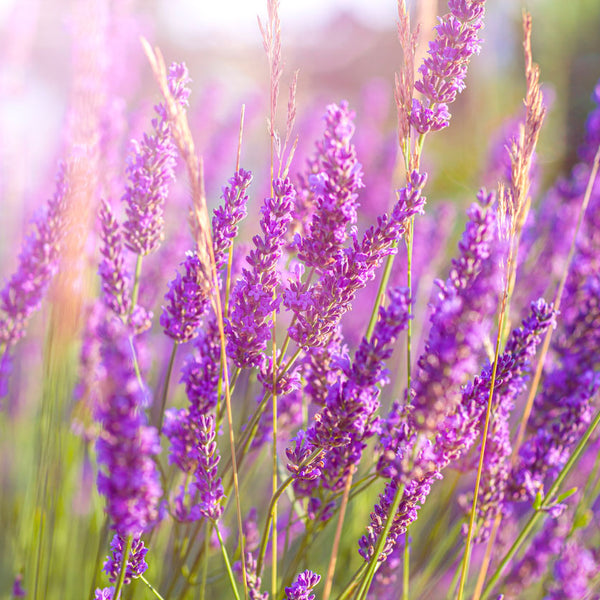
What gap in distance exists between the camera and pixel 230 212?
2.45ft

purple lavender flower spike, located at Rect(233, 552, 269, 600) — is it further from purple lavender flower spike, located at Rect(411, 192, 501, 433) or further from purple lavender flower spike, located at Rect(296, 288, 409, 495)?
purple lavender flower spike, located at Rect(411, 192, 501, 433)

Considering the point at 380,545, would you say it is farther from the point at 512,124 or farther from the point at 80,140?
the point at 512,124

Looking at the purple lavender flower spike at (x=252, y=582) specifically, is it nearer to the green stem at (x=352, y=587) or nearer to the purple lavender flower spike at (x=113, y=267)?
the green stem at (x=352, y=587)

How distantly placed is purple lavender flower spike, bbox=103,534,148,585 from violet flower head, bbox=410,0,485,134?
622 mm

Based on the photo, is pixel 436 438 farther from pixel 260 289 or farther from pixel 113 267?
pixel 113 267

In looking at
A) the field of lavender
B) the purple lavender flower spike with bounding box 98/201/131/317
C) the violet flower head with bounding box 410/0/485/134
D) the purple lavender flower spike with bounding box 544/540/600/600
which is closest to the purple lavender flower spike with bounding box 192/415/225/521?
the field of lavender

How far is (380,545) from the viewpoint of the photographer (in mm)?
638

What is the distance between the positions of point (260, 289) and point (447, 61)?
1.21 ft

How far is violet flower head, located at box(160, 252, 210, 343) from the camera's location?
766 mm

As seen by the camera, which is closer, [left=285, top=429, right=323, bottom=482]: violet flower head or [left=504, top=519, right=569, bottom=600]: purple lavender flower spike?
[left=285, top=429, right=323, bottom=482]: violet flower head

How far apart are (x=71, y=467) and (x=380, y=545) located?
3.10 ft

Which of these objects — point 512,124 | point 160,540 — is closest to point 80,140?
point 160,540

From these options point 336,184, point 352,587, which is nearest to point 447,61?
point 336,184

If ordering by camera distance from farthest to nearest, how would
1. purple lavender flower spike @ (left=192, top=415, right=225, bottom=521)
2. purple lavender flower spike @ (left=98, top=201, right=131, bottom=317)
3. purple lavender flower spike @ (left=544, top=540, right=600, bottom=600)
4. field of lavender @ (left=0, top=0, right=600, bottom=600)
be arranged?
1. purple lavender flower spike @ (left=544, top=540, right=600, bottom=600)
2. purple lavender flower spike @ (left=98, top=201, right=131, bottom=317)
3. purple lavender flower spike @ (left=192, top=415, right=225, bottom=521)
4. field of lavender @ (left=0, top=0, right=600, bottom=600)
